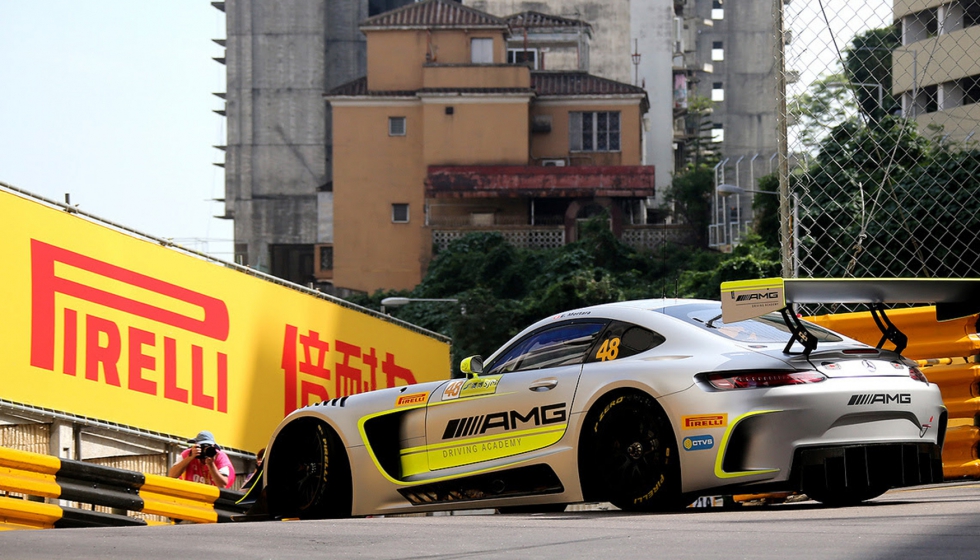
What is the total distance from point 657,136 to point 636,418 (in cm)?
6642

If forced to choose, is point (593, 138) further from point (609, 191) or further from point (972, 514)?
point (972, 514)

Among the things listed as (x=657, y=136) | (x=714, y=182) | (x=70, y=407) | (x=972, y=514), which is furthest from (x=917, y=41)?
(x=657, y=136)

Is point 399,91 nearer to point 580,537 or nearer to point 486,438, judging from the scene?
point 486,438

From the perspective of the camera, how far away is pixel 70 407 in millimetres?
13734

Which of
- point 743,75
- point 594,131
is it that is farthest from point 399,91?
point 743,75

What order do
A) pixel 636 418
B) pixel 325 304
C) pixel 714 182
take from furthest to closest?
pixel 714 182 → pixel 325 304 → pixel 636 418

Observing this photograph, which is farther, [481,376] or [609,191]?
[609,191]

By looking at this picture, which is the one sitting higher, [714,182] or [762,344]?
[714,182]

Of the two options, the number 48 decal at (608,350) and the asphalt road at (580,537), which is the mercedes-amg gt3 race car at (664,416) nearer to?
the number 48 decal at (608,350)

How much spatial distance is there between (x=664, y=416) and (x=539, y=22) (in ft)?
198

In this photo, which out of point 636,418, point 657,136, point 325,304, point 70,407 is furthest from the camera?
point 657,136

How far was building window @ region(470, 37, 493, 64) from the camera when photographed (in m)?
61.1

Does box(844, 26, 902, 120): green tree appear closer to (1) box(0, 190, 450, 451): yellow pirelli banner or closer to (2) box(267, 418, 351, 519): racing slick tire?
(2) box(267, 418, 351, 519): racing slick tire

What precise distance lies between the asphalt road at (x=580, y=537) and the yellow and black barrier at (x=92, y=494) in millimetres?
1366
